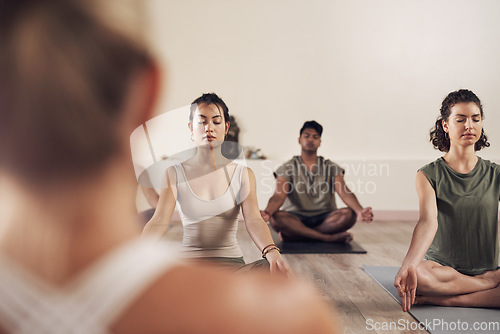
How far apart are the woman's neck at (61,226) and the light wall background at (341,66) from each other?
5243 mm

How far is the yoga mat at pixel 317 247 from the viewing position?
348 centimetres

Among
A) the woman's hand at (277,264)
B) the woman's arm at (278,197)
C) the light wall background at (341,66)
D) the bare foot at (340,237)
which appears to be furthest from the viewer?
the light wall background at (341,66)

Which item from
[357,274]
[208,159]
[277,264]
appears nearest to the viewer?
[277,264]

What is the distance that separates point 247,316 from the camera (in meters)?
0.32

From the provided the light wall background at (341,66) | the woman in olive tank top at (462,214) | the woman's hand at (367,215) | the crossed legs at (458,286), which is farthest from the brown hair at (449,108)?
the light wall background at (341,66)

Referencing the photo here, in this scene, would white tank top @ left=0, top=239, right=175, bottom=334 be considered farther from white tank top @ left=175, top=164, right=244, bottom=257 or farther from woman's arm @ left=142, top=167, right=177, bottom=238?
white tank top @ left=175, top=164, right=244, bottom=257

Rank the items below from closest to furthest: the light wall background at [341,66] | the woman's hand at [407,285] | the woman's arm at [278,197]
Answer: the woman's hand at [407,285] < the woman's arm at [278,197] < the light wall background at [341,66]

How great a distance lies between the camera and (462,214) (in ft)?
6.98

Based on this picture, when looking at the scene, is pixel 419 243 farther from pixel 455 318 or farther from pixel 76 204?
pixel 76 204

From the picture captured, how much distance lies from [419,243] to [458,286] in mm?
344

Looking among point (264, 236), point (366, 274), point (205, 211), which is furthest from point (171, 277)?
point (366, 274)

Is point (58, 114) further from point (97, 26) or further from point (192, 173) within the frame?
point (192, 173)

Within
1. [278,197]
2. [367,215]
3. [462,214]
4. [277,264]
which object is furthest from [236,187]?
[278,197]

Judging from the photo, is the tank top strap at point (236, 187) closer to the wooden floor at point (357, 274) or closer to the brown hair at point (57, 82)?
the wooden floor at point (357, 274)
